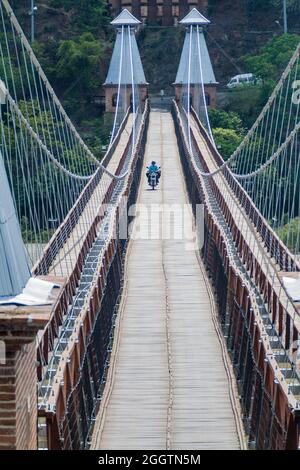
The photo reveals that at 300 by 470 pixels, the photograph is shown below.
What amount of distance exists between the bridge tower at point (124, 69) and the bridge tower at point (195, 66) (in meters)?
1.69

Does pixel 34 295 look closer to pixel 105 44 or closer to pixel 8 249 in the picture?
pixel 8 249

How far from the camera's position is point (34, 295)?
8695 millimetres

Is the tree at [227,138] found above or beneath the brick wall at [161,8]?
beneath

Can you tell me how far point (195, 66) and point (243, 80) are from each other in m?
4.87

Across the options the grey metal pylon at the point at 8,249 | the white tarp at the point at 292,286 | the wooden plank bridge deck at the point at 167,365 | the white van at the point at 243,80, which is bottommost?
the white van at the point at 243,80

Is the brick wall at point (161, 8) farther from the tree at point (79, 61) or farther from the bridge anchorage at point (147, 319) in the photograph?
the bridge anchorage at point (147, 319)

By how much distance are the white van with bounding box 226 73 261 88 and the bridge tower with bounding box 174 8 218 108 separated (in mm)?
2705

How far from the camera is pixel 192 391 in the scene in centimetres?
1708

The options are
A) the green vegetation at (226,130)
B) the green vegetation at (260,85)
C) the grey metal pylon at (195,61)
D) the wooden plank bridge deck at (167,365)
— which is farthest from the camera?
the green vegetation at (260,85)

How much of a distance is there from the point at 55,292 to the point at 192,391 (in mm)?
8265

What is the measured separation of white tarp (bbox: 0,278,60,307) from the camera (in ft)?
27.8

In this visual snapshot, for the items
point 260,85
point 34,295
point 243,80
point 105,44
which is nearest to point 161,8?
point 105,44

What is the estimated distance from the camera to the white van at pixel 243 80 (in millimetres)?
58572

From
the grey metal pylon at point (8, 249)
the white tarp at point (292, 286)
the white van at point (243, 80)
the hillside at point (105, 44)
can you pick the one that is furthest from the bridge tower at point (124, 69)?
the grey metal pylon at point (8, 249)
